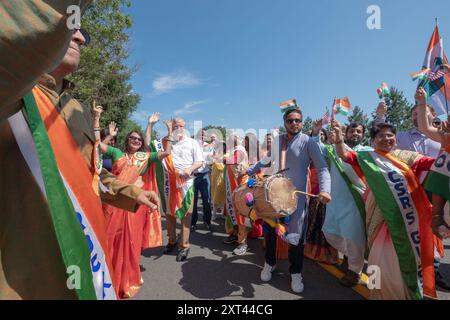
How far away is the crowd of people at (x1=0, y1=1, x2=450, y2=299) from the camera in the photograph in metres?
0.82

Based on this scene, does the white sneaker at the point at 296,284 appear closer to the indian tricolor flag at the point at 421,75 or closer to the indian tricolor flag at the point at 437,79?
the indian tricolor flag at the point at 437,79

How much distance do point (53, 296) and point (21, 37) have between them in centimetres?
83

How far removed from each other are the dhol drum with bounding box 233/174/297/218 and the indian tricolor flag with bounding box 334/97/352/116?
5.22ft


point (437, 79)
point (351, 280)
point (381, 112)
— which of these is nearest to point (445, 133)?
point (437, 79)

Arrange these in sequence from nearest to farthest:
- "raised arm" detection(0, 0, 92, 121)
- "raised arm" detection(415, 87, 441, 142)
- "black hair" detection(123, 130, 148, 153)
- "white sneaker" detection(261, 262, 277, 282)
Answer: "raised arm" detection(0, 0, 92, 121) < "raised arm" detection(415, 87, 441, 142) < "white sneaker" detection(261, 262, 277, 282) < "black hair" detection(123, 130, 148, 153)

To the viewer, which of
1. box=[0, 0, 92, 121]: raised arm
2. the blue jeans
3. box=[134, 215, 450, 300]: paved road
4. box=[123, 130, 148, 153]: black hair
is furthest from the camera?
the blue jeans

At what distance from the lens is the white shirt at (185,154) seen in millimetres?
4422

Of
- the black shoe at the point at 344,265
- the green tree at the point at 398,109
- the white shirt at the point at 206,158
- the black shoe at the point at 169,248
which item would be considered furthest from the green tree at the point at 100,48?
the green tree at the point at 398,109

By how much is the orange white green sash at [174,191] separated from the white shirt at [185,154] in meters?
0.10

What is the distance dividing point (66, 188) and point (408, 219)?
9.12 feet

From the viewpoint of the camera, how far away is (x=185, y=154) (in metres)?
4.46

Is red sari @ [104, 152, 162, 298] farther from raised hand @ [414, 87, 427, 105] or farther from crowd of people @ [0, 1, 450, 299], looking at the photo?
raised hand @ [414, 87, 427, 105]

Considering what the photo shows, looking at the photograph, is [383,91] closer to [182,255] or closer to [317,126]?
[317,126]

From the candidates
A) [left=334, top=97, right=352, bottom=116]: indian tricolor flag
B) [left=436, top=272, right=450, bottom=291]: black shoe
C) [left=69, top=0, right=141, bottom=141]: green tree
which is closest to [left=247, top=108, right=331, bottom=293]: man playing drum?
[left=334, top=97, right=352, bottom=116]: indian tricolor flag
